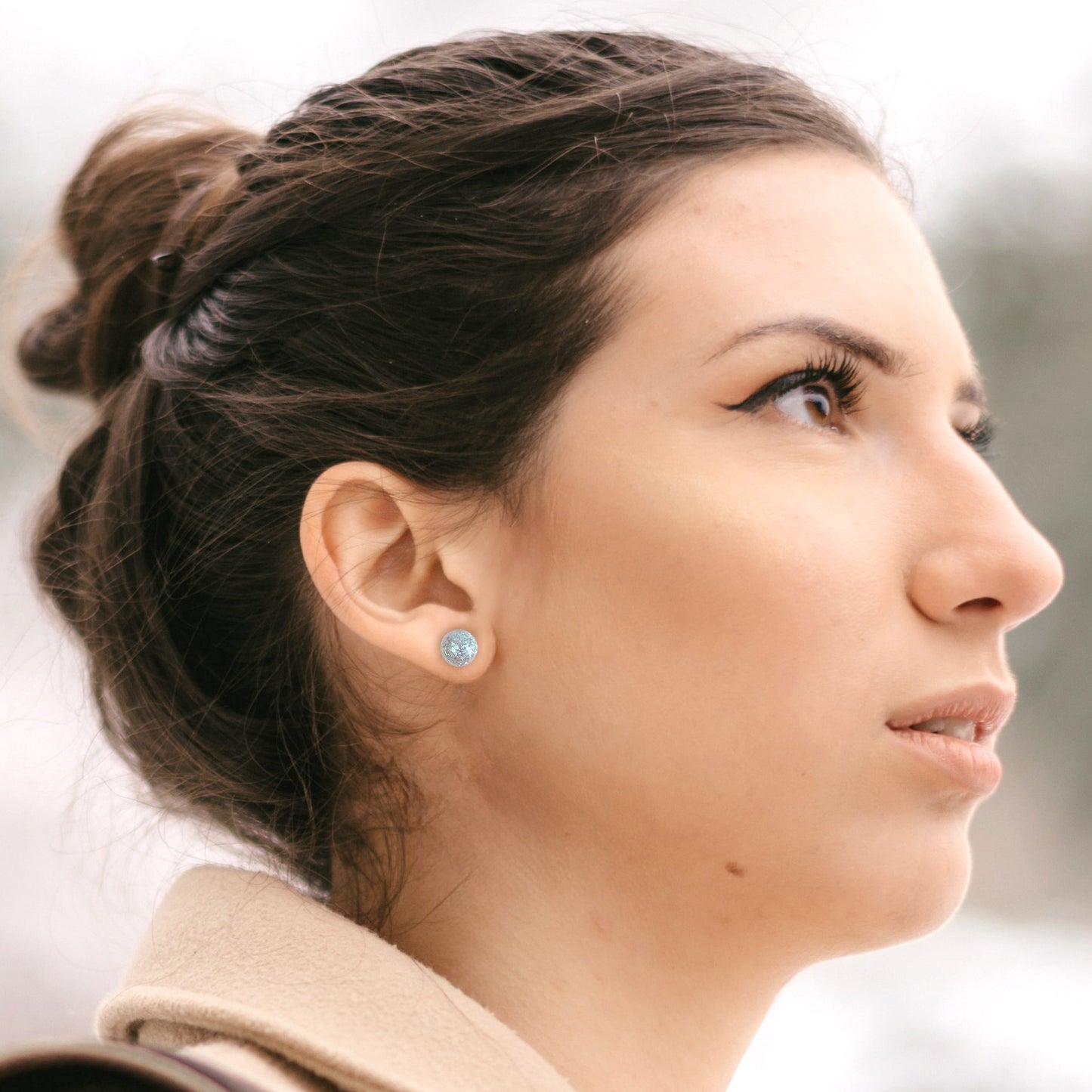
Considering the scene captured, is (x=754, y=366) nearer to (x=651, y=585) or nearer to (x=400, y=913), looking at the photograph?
(x=651, y=585)

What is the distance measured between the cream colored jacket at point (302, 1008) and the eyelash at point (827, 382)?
489mm

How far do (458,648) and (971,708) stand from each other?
1.27 ft

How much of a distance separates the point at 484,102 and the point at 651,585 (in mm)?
453

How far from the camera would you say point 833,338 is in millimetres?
980

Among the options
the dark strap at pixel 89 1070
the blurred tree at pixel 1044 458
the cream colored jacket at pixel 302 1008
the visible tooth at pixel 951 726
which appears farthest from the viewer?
the blurred tree at pixel 1044 458

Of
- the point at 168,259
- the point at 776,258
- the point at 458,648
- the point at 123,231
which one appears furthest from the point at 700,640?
the point at 123,231

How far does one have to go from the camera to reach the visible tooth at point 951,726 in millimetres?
957

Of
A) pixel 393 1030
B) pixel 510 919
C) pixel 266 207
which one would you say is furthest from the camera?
pixel 266 207

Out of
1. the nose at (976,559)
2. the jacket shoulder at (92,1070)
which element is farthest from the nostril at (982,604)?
the jacket shoulder at (92,1070)

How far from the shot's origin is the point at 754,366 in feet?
3.19

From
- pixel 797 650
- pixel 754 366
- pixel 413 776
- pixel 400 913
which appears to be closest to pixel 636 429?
pixel 754 366

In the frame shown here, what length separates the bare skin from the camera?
3.03 feet

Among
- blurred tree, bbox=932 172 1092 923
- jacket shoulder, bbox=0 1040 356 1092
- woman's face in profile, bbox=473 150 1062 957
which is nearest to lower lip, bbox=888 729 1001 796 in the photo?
woman's face in profile, bbox=473 150 1062 957

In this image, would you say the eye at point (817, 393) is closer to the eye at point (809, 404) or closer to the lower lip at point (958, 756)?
the eye at point (809, 404)
